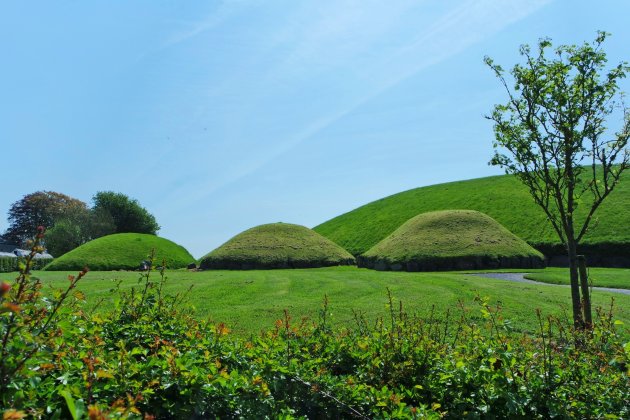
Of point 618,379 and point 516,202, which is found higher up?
point 516,202

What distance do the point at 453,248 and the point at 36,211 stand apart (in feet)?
263

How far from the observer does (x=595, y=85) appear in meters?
10.2

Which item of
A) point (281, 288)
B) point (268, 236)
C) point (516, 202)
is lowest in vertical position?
point (281, 288)

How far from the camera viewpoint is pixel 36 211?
88875 mm

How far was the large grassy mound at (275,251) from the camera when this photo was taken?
45.6m

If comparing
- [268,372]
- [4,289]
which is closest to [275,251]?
[268,372]

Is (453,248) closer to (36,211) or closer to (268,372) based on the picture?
(268,372)

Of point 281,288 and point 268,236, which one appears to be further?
point 268,236

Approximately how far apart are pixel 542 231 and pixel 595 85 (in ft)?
150

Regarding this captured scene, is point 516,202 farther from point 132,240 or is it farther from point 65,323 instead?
point 65,323

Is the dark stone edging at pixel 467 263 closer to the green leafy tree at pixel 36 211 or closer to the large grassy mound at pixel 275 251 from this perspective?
the large grassy mound at pixel 275 251

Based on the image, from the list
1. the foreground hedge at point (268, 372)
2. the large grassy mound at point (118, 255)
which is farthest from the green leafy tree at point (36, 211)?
the foreground hedge at point (268, 372)

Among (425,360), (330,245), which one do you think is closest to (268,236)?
(330,245)

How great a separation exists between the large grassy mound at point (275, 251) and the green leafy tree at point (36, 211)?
50057mm
